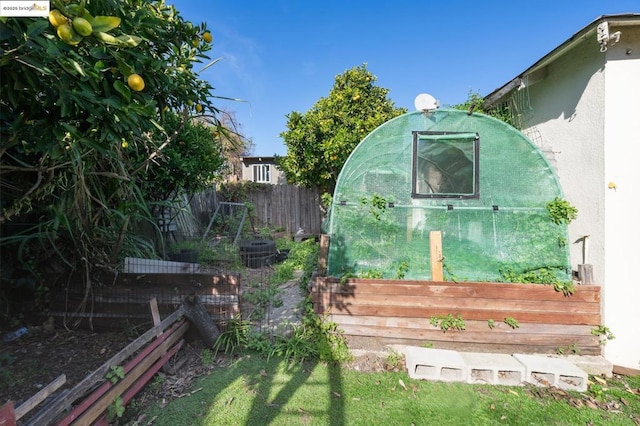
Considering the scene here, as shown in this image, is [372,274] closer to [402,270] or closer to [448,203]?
[402,270]

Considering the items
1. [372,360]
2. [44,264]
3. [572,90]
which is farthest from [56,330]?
A: [572,90]

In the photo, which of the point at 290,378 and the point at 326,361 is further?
the point at 326,361

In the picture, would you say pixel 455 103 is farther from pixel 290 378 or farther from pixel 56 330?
pixel 56 330

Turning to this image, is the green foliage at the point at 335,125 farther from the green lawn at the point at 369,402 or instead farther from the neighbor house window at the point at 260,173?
the neighbor house window at the point at 260,173

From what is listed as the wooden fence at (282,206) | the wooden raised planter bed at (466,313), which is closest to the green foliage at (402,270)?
the wooden raised planter bed at (466,313)

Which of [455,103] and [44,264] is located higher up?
[455,103]

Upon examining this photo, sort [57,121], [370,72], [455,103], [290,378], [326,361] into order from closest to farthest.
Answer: [57,121] → [290,378] → [326,361] → [455,103] → [370,72]

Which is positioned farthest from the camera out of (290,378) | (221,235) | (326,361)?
(221,235)

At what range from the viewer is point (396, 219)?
3182mm

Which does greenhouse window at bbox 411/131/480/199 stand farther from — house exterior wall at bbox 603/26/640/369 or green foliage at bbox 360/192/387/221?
house exterior wall at bbox 603/26/640/369

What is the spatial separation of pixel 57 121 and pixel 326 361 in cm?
264

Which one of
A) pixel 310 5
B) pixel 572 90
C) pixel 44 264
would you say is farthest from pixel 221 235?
pixel 572 90

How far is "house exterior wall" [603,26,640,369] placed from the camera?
2760mm

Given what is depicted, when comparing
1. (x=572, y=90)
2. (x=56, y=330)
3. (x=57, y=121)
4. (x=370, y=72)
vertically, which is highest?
(x=370, y=72)
